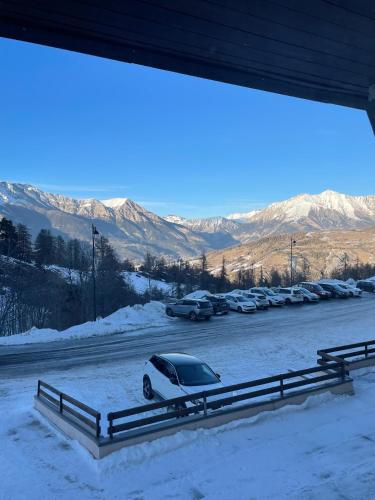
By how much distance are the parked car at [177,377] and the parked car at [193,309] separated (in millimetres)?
18806

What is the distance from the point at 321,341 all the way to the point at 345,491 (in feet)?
59.3

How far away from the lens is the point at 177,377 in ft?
43.3

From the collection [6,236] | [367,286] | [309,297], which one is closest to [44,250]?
[6,236]

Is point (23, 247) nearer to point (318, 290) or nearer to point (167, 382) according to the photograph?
point (318, 290)

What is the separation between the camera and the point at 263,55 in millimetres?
5000

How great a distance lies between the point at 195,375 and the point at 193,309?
802 inches

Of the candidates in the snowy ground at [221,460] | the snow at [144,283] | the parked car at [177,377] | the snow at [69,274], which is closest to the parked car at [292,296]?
the snowy ground at [221,460]

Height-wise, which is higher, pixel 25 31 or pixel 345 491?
pixel 25 31

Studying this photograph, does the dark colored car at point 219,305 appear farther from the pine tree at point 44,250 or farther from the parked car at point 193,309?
the pine tree at point 44,250

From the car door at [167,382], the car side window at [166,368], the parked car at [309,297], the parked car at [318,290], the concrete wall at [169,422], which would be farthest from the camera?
the parked car at [318,290]

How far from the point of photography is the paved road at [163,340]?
21344 mm

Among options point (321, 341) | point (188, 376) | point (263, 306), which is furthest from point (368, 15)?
point (263, 306)

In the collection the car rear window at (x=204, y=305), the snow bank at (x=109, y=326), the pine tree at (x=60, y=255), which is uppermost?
the pine tree at (x=60, y=255)

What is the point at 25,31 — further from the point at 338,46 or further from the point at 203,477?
the point at 203,477
